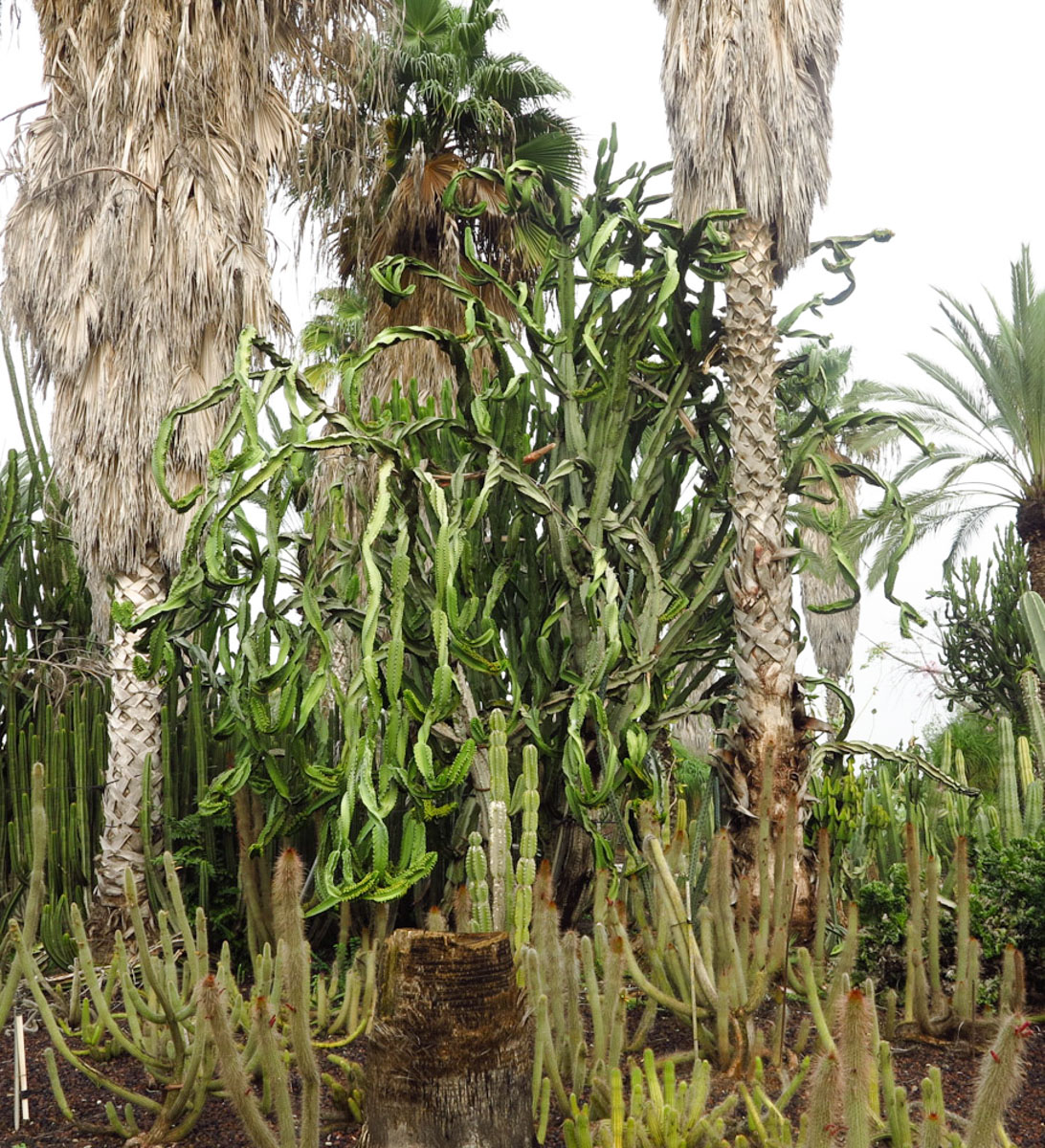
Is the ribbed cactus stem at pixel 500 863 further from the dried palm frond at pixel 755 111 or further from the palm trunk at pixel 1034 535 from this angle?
the palm trunk at pixel 1034 535

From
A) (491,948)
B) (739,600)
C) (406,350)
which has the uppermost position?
(406,350)

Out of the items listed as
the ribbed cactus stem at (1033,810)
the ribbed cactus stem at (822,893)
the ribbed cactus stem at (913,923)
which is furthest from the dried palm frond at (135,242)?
the ribbed cactus stem at (1033,810)

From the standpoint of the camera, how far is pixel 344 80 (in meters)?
8.44

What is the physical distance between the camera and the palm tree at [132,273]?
6992 mm

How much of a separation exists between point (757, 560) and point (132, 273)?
13.6ft

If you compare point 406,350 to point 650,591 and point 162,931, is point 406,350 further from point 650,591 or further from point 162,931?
point 162,931

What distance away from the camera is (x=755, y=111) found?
6.89m

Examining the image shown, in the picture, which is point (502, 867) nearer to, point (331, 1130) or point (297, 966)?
point (331, 1130)

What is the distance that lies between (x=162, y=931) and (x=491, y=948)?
1.43m

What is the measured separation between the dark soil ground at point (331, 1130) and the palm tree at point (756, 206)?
158 centimetres

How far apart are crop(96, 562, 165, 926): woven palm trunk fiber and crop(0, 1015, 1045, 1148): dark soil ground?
1758 mm

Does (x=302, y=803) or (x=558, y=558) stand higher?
(x=558, y=558)

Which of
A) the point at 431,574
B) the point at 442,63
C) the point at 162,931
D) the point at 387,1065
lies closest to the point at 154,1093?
the point at 162,931

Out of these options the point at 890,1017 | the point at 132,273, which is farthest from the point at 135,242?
the point at 890,1017
